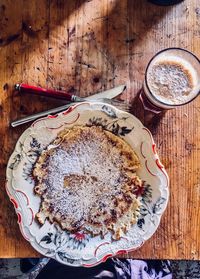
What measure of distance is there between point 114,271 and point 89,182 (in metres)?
0.31

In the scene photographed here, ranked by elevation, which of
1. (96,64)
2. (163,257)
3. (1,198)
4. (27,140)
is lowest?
(163,257)

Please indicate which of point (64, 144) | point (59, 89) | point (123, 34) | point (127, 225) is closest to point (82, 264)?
point (127, 225)

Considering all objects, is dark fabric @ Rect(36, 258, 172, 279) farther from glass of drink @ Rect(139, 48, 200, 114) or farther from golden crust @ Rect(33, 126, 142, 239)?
glass of drink @ Rect(139, 48, 200, 114)

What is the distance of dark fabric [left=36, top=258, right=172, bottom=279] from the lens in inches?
44.5

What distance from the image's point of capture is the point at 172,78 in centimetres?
91

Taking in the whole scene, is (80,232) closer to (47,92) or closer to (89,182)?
(89,182)

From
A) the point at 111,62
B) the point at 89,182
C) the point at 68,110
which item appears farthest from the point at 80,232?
the point at 111,62

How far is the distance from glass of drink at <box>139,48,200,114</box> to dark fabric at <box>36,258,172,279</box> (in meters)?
0.42

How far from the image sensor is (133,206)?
931 millimetres

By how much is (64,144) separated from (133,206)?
0.18 metres

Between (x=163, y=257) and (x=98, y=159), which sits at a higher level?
(x=98, y=159)

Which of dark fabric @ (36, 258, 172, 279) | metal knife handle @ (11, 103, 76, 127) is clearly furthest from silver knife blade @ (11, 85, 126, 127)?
dark fabric @ (36, 258, 172, 279)

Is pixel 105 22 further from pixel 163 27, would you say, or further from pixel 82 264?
pixel 82 264

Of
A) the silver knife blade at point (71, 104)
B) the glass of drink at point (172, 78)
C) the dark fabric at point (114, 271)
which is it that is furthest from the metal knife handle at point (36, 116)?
the dark fabric at point (114, 271)
